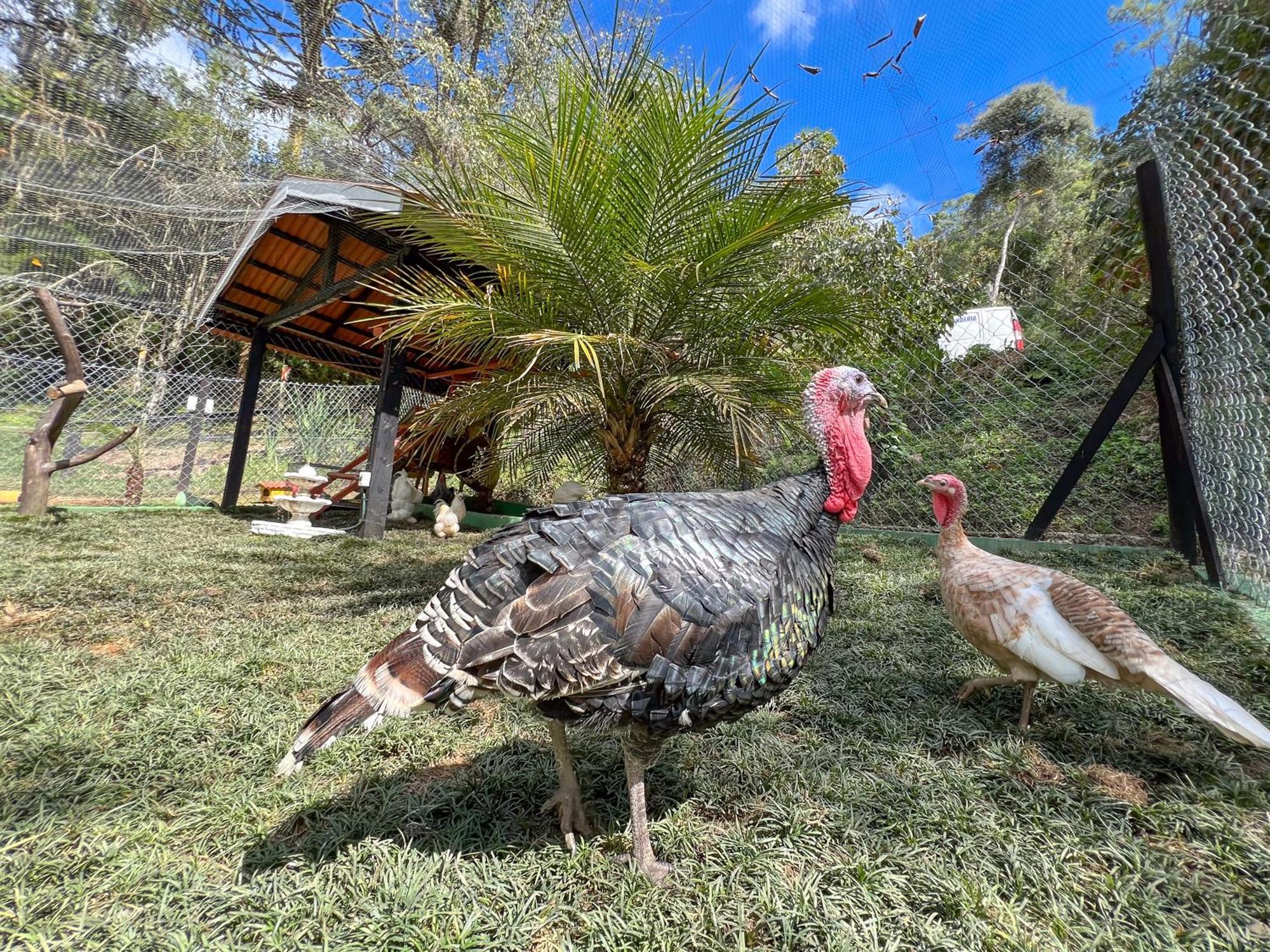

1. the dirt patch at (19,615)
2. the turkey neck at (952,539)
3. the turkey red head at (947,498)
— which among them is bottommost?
the dirt patch at (19,615)

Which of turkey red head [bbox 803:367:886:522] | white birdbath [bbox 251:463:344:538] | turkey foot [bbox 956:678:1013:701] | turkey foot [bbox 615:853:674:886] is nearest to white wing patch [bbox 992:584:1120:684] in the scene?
turkey foot [bbox 956:678:1013:701]

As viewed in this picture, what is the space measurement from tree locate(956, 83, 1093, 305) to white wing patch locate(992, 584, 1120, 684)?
59.3 feet

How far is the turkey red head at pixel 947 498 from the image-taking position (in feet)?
9.18

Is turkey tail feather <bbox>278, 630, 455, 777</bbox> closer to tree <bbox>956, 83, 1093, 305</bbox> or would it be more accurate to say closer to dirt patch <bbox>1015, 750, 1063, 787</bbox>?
dirt patch <bbox>1015, 750, 1063, 787</bbox>

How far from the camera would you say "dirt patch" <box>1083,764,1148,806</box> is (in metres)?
1.91

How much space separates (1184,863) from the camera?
5.35 feet

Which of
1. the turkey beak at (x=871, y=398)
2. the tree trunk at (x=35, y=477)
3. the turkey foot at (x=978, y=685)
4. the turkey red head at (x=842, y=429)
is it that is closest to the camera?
the turkey red head at (x=842, y=429)

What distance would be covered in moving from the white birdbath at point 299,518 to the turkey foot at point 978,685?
252 inches

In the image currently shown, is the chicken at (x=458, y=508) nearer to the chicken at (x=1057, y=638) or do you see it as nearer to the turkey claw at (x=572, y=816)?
the turkey claw at (x=572, y=816)

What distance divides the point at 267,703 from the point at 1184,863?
3383 millimetres

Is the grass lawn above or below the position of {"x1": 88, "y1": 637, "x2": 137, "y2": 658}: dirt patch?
above

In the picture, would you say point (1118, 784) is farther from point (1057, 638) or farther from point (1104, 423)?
point (1104, 423)

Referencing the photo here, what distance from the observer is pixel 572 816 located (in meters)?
1.83

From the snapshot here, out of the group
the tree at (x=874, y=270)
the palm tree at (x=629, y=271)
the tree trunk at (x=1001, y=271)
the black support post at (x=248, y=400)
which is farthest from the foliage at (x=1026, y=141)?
the black support post at (x=248, y=400)
